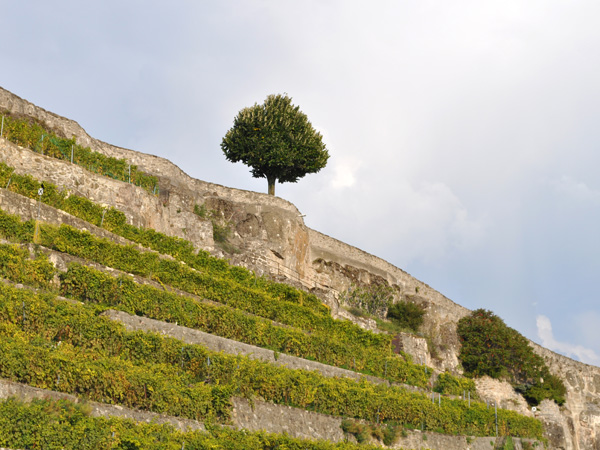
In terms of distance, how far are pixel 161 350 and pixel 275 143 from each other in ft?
93.5

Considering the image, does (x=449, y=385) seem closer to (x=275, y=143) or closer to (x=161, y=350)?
(x=161, y=350)

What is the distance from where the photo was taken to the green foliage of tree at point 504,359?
40.4m

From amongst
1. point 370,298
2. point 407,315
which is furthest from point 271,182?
point 407,315

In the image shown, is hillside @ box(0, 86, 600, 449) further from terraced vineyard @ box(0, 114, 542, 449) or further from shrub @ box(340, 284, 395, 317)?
shrub @ box(340, 284, 395, 317)

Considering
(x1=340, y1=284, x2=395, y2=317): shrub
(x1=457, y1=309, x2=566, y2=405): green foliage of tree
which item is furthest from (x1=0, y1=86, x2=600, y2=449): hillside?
(x1=340, y1=284, x2=395, y2=317): shrub

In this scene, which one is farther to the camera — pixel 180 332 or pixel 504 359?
pixel 504 359

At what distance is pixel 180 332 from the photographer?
20.4 metres

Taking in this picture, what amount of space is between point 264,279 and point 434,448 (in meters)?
10.2

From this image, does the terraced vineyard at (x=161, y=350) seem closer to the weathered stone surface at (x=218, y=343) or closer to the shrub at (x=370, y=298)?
the weathered stone surface at (x=218, y=343)

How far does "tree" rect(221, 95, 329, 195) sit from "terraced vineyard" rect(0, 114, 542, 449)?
15.3 metres

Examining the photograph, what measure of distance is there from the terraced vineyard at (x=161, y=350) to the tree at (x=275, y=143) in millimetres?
15293

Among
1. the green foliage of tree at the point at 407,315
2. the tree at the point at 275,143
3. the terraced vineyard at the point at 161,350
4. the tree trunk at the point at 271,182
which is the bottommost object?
the terraced vineyard at the point at 161,350

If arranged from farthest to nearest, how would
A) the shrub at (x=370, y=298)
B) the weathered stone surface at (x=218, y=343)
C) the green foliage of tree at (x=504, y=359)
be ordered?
the shrub at (x=370, y=298) → the green foliage of tree at (x=504, y=359) → the weathered stone surface at (x=218, y=343)

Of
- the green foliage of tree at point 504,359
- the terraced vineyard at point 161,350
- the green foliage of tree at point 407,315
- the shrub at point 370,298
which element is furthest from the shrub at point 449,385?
the shrub at point 370,298
